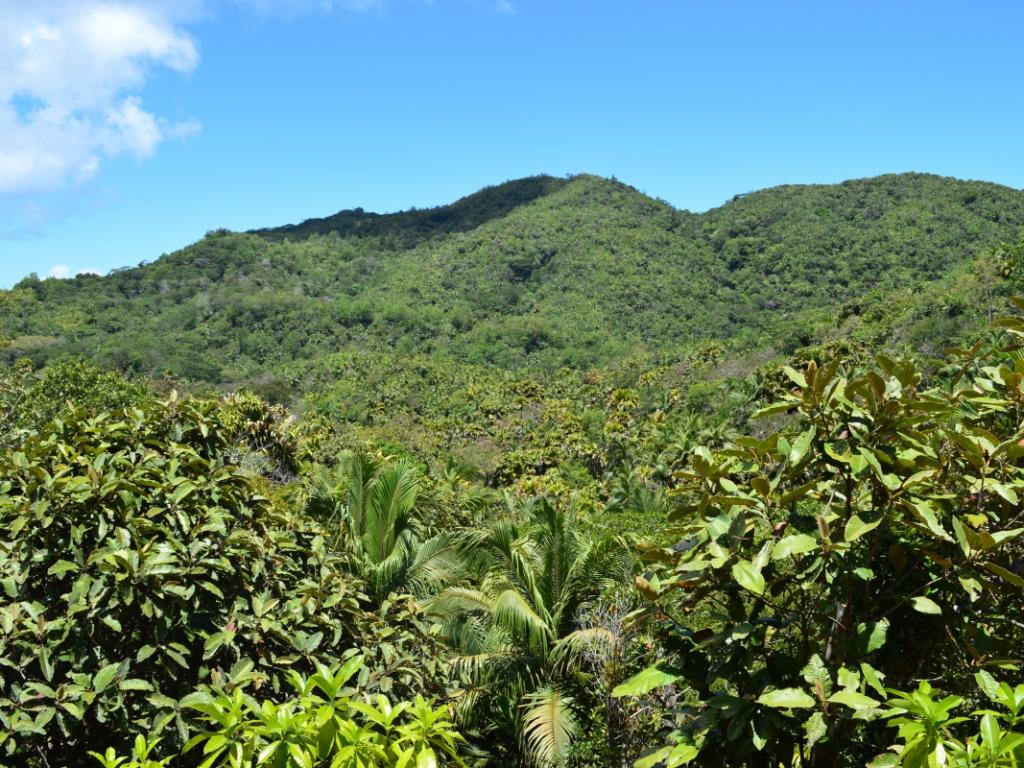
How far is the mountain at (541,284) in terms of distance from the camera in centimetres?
9519

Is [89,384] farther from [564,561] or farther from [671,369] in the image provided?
[671,369]

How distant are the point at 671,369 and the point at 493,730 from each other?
205 feet

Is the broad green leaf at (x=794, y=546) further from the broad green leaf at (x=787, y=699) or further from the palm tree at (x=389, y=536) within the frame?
the palm tree at (x=389, y=536)

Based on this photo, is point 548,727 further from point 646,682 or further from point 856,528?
point 856,528

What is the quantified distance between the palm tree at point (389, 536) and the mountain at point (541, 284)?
5994 centimetres

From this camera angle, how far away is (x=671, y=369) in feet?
230

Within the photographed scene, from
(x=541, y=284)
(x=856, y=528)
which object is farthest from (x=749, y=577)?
(x=541, y=284)

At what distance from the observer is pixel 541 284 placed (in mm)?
126250

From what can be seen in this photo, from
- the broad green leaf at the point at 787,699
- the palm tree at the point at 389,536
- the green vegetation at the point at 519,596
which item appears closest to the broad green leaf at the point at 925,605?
the green vegetation at the point at 519,596

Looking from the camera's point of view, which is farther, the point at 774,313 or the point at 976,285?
the point at 774,313

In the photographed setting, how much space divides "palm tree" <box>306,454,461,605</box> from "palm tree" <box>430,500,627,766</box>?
144cm

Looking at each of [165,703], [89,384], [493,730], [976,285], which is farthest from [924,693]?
[976,285]

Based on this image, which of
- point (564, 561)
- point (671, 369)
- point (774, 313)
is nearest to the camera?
point (564, 561)

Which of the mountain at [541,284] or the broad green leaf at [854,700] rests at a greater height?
the mountain at [541,284]
